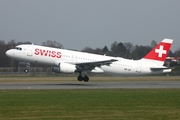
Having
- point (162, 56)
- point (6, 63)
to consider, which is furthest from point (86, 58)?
point (6, 63)

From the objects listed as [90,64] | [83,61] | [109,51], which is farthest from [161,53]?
[109,51]

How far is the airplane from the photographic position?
42.8m

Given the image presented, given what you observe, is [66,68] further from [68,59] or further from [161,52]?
[161,52]

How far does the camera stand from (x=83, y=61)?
147 feet

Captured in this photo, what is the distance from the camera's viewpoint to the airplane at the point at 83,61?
140 feet

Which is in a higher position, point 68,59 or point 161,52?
point 161,52

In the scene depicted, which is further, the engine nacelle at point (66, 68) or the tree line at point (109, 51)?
the tree line at point (109, 51)

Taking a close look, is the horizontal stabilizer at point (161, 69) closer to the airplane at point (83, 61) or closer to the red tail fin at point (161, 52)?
the airplane at point (83, 61)
